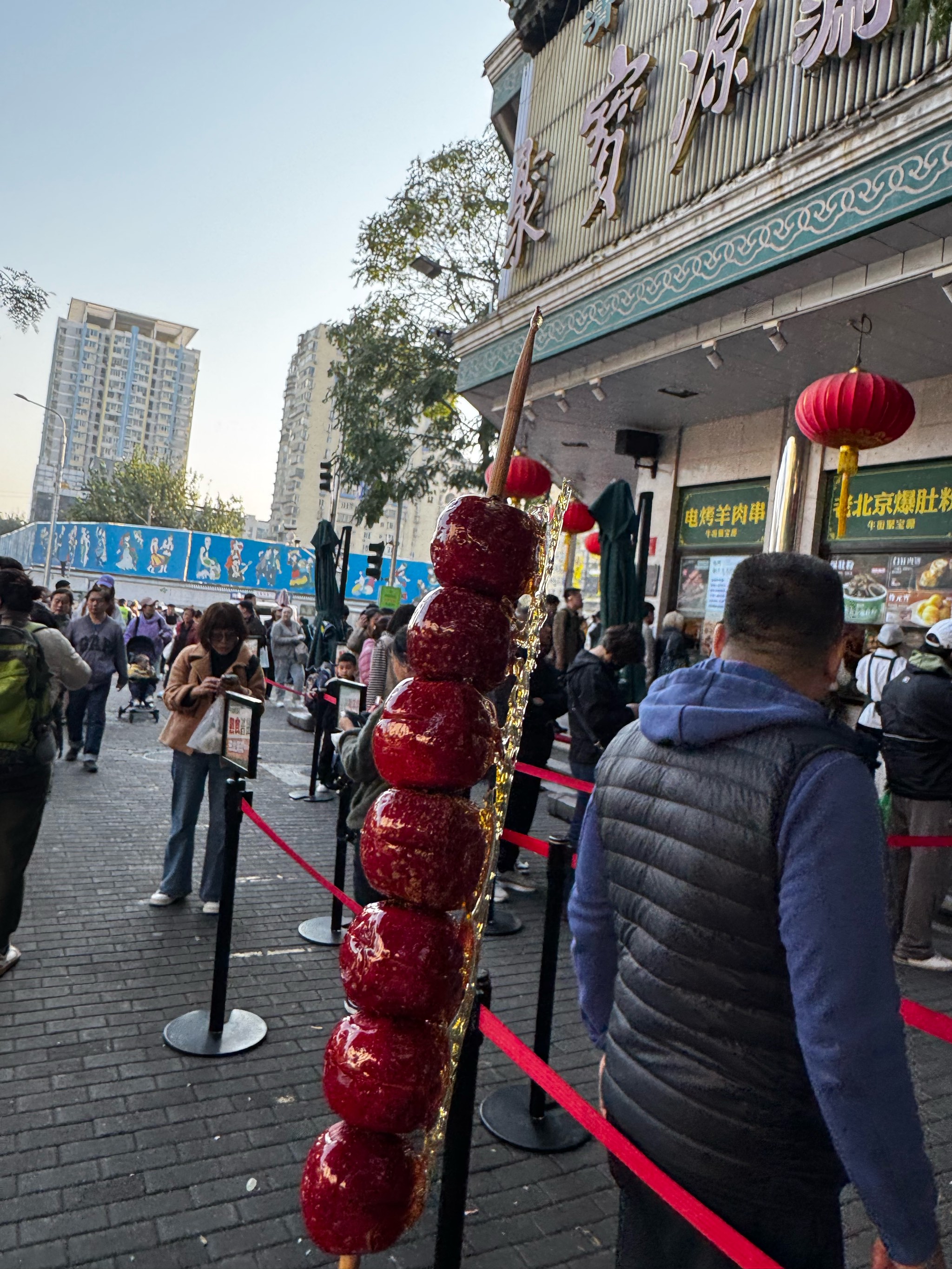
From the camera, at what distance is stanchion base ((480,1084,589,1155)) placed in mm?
3219

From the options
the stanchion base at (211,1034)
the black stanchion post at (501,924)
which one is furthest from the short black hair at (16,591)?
the black stanchion post at (501,924)

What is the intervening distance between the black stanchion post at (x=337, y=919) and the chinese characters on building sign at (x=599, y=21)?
9.21 meters

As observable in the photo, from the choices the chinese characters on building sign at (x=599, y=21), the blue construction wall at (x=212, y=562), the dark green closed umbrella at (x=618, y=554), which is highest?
the chinese characters on building sign at (x=599, y=21)

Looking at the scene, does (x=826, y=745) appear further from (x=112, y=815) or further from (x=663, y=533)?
(x=663, y=533)

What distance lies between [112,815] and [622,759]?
7002 millimetres

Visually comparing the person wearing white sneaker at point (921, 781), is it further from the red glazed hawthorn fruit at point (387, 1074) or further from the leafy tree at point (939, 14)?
the red glazed hawthorn fruit at point (387, 1074)

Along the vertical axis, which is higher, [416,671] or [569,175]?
[569,175]

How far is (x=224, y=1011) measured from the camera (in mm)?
3832

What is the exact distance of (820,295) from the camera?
6.71 meters

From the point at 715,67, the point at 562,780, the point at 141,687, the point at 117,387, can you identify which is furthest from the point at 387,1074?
the point at 117,387

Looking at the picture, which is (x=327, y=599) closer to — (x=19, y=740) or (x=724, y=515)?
(x=724, y=515)

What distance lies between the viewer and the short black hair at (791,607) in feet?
5.17

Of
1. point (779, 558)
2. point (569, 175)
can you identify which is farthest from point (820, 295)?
point (779, 558)

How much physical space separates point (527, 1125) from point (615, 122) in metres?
9.60
